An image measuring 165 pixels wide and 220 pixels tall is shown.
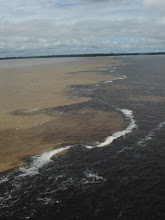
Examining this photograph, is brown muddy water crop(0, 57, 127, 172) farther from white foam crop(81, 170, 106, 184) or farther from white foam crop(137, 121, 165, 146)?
white foam crop(81, 170, 106, 184)

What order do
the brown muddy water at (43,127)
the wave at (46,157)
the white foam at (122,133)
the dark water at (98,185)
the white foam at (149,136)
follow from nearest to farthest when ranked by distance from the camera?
the dark water at (98,185) < the wave at (46,157) < the brown muddy water at (43,127) < the white foam at (149,136) < the white foam at (122,133)

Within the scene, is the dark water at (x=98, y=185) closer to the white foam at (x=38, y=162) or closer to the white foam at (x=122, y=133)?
the white foam at (x=38, y=162)

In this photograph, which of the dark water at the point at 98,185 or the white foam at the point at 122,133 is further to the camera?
the white foam at the point at 122,133

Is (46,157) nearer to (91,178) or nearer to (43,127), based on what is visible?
(91,178)

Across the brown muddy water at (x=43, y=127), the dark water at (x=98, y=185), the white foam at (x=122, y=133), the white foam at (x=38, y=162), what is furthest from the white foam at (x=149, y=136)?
the white foam at (x=38, y=162)

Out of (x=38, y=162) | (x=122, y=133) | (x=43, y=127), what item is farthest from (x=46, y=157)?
(x=122, y=133)

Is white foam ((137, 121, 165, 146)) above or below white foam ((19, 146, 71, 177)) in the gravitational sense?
above

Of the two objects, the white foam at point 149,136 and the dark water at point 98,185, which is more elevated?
the white foam at point 149,136

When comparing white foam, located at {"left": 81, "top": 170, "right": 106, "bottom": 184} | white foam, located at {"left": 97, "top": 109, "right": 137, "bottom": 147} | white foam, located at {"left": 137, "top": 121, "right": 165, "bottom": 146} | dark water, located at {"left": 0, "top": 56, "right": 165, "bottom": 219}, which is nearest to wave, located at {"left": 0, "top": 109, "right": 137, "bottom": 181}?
white foam, located at {"left": 97, "top": 109, "right": 137, "bottom": 147}

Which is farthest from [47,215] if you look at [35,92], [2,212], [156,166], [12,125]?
[35,92]
